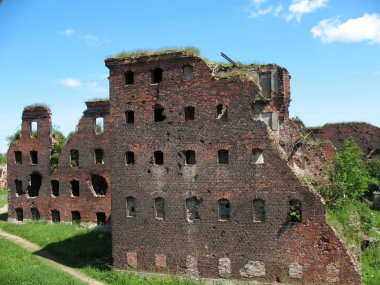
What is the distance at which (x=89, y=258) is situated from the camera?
27234mm

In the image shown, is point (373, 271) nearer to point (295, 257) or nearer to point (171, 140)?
point (295, 257)

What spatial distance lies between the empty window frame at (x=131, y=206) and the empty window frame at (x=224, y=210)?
4.91m

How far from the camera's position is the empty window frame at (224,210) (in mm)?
22214

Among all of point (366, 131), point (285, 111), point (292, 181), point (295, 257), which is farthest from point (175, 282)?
point (366, 131)

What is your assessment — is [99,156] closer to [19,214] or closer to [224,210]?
[19,214]

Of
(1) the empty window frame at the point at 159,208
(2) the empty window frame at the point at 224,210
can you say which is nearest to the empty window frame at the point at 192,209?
(2) the empty window frame at the point at 224,210

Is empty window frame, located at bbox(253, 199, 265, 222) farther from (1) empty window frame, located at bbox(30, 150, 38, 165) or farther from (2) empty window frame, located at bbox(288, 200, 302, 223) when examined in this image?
(1) empty window frame, located at bbox(30, 150, 38, 165)

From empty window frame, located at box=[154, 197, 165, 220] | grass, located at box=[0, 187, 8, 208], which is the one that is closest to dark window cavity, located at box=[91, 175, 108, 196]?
empty window frame, located at box=[154, 197, 165, 220]

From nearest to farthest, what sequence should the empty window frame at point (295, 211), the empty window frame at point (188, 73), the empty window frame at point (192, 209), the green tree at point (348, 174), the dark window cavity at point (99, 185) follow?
the empty window frame at point (295, 211), the empty window frame at point (192, 209), the empty window frame at point (188, 73), the green tree at point (348, 174), the dark window cavity at point (99, 185)

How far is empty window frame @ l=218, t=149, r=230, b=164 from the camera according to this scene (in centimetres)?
2219

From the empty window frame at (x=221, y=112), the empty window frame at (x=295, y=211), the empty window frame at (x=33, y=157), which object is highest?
the empty window frame at (x=221, y=112)

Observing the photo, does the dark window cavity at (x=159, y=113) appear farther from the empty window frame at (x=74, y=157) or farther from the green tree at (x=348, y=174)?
the empty window frame at (x=74, y=157)

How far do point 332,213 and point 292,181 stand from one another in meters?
3.42

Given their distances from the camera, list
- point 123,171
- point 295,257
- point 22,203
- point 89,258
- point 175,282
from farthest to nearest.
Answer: point 22,203 < point 89,258 < point 123,171 < point 175,282 < point 295,257
